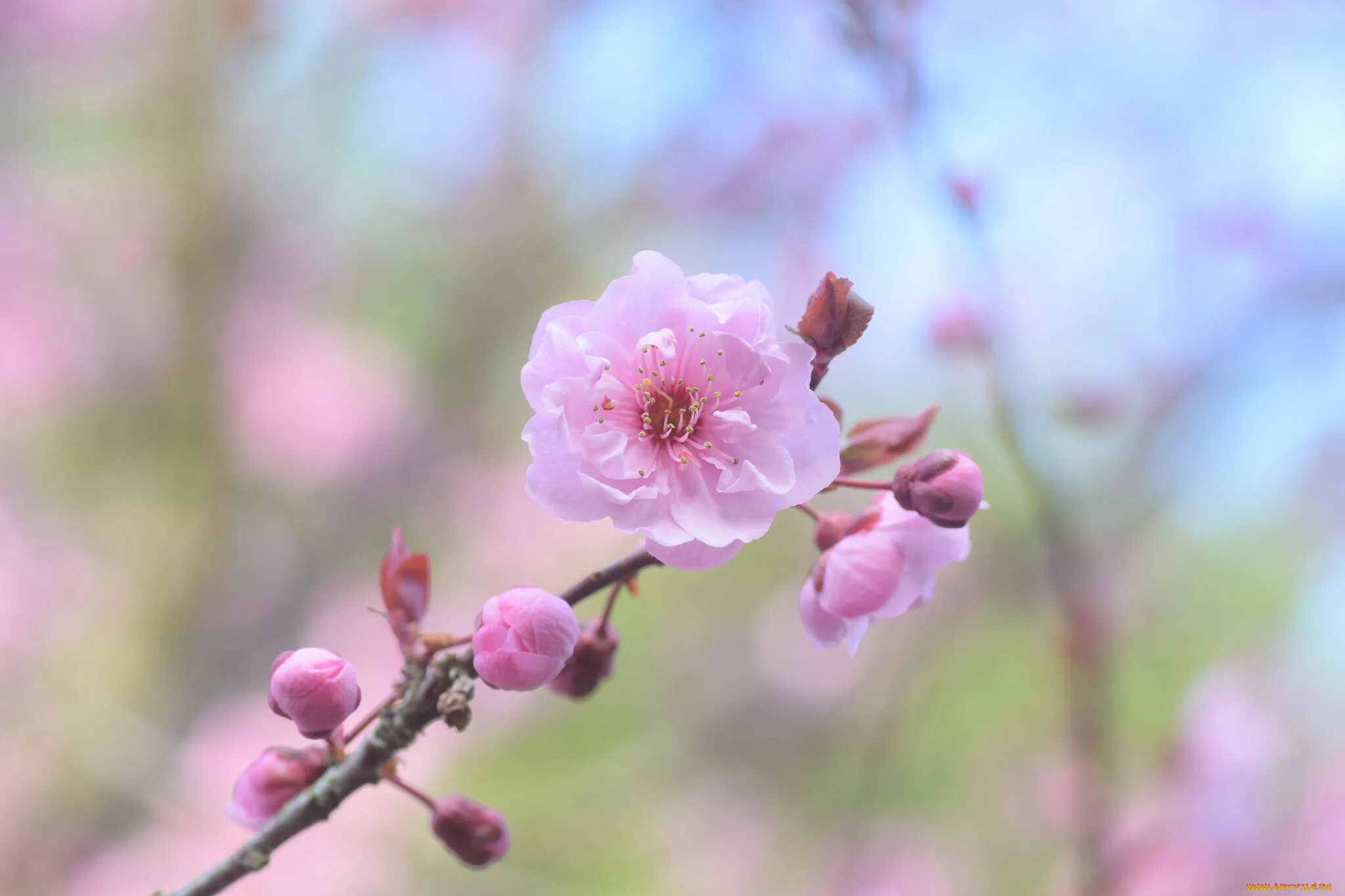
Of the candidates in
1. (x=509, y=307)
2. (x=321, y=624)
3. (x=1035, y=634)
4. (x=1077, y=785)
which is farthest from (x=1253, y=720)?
(x=321, y=624)

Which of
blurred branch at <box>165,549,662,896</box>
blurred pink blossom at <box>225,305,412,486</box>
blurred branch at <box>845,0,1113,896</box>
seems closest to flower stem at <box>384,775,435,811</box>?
blurred branch at <box>165,549,662,896</box>

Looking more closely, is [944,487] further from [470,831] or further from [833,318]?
[470,831]

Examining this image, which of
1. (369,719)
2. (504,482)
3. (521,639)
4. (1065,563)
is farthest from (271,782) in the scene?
(504,482)

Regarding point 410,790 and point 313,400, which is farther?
point 313,400

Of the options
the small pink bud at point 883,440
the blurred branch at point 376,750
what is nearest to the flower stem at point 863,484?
the small pink bud at point 883,440

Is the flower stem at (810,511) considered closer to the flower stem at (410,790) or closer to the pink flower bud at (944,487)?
the pink flower bud at (944,487)

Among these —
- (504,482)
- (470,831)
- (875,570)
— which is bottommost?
(470,831)

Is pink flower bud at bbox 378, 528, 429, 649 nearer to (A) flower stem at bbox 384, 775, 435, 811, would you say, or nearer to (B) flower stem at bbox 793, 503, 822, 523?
(A) flower stem at bbox 384, 775, 435, 811
